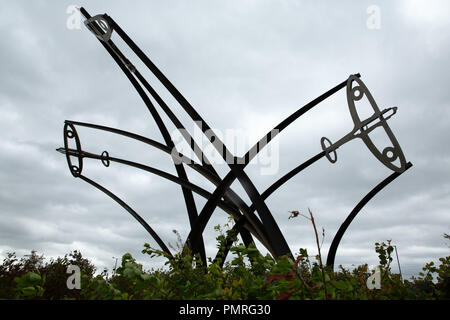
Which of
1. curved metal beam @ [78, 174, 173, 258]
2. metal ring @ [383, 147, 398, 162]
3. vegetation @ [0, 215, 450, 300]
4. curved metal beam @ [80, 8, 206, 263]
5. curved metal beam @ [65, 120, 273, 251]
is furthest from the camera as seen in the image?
curved metal beam @ [78, 174, 173, 258]

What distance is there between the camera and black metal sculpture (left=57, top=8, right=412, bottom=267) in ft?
20.7

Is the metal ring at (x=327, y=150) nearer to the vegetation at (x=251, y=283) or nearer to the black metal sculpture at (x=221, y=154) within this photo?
the black metal sculpture at (x=221, y=154)

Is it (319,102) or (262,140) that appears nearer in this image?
(262,140)

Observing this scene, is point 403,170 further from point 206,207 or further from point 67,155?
point 67,155

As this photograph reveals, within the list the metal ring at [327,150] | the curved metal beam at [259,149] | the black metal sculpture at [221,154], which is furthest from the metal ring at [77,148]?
the metal ring at [327,150]

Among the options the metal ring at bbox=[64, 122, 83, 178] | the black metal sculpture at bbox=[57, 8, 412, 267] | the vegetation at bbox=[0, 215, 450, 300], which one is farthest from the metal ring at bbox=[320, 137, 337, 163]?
the metal ring at bbox=[64, 122, 83, 178]

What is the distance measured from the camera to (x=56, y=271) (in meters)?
7.45

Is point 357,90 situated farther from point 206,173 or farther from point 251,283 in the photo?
point 251,283

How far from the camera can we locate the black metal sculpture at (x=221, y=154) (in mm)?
Answer: 6301

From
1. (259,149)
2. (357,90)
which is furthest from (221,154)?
(357,90)

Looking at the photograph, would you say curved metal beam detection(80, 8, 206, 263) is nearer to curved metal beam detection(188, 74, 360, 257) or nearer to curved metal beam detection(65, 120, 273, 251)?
curved metal beam detection(65, 120, 273, 251)

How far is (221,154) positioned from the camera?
6.62 metres
